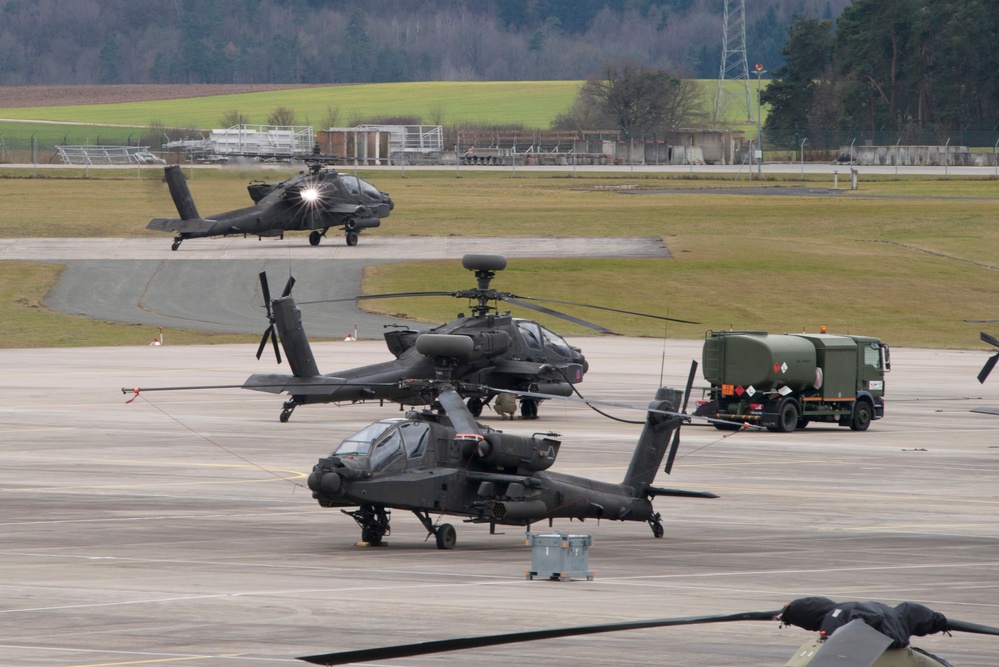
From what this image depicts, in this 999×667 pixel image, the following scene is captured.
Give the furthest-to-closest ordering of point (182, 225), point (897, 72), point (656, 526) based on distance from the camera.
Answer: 1. point (897, 72)
2. point (182, 225)
3. point (656, 526)

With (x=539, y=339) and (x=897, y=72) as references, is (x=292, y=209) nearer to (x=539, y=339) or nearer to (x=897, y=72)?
(x=539, y=339)

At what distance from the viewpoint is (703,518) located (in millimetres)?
24078

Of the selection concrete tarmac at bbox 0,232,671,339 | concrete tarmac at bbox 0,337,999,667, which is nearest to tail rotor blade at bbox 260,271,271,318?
concrete tarmac at bbox 0,337,999,667

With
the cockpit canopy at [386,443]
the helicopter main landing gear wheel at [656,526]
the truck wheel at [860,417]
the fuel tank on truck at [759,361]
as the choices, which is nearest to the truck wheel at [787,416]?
the fuel tank on truck at [759,361]

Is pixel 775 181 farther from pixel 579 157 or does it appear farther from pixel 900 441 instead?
pixel 900 441

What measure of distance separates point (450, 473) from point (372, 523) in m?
1.35

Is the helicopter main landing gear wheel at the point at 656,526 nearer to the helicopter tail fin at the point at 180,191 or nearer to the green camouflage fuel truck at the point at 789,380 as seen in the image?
the green camouflage fuel truck at the point at 789,380

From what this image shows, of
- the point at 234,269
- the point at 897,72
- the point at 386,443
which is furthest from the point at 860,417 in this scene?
the point at 897,72

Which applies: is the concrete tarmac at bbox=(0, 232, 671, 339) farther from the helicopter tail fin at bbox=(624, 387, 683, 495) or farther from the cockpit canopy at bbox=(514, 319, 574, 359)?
the helicopter tail fin at bbox=(624, 387, 683, 495)

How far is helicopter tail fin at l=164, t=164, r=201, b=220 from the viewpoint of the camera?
174 feet

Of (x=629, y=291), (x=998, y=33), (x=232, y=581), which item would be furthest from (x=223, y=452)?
(x=998, y=33)

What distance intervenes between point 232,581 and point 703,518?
30.1 feet

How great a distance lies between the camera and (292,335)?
30828 millimetres

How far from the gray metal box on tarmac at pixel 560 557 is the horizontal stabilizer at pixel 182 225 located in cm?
3949
